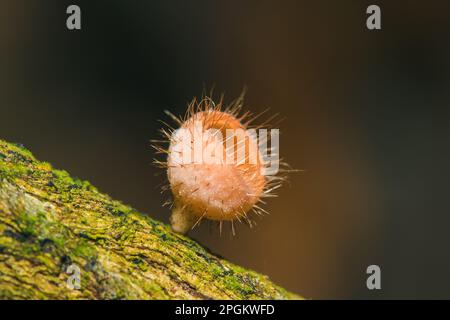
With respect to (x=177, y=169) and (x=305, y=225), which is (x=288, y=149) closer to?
(x=305, y=225)

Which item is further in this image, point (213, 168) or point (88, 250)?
point (213, 168)

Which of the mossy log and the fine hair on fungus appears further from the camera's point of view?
the fine hair on fungus

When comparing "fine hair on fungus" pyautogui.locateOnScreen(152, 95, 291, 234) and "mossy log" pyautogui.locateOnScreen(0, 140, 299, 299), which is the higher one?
"fine hair on fungus" pyautogui.locateOnScreen(152, 95, 291, 234)

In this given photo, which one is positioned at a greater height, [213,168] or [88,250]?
[213,168]

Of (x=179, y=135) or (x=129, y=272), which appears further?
(x=179, y=135)
